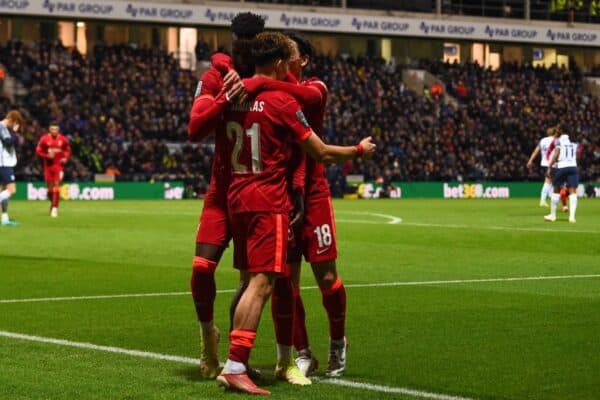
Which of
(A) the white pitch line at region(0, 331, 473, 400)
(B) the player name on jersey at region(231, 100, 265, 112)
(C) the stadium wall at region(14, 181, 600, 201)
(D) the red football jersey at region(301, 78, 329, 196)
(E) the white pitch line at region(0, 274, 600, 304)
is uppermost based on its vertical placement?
(B) the player name on jersey at region(231, 100, 265, 112)

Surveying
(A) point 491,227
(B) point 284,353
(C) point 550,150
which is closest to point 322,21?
(C) point 550,150

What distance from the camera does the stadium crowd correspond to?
50.3m

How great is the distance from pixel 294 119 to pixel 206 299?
140 cm

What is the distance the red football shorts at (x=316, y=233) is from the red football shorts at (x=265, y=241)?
0.63m

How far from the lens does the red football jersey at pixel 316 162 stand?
8.45m

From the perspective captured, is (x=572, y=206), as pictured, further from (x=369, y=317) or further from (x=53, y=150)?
(x=369, y=317)

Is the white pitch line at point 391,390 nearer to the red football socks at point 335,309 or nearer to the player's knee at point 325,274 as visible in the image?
the red football socks at point 335,309

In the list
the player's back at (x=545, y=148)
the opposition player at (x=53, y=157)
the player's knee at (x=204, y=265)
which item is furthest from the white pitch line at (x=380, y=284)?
the player's back at (x=545, y=148)

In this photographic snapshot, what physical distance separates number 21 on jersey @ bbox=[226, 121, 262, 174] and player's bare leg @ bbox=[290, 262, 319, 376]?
3.36 ft

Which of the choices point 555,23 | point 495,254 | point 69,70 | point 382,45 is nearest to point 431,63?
point 382,45

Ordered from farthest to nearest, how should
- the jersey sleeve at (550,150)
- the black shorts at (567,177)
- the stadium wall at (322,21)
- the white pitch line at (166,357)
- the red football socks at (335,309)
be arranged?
the stadium wall at (322,21) → the jersey sleeve at (550,150) → the black shorts at (567,177) → the red football socks at (335,309) → the white pitch line at (166,357)

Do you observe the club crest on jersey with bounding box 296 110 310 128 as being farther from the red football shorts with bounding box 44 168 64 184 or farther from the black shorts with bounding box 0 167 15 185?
the red football shorts with bounding box 44 168 64 184

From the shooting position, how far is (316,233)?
335 inches

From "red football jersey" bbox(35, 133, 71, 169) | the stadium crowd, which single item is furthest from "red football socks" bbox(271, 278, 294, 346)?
the stadium crowd
